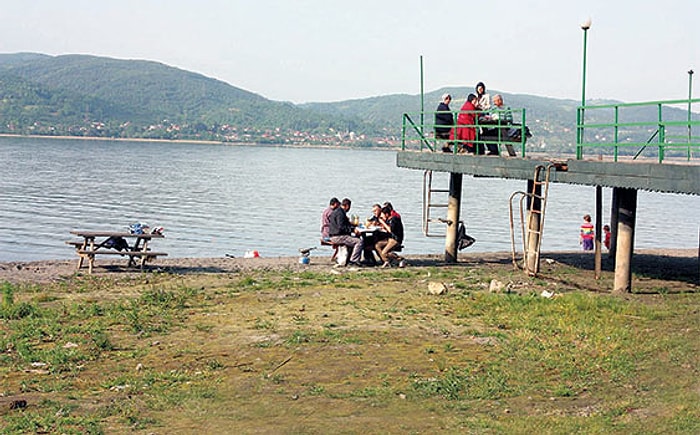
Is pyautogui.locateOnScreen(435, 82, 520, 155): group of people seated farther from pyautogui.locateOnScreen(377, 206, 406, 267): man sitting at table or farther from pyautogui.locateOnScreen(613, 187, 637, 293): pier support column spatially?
pyautogui.locateOnScreen(613, 187, 637, 293): pier support column

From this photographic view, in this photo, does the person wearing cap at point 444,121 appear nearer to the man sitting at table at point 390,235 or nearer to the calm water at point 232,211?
the man sitting at table at point 390,235

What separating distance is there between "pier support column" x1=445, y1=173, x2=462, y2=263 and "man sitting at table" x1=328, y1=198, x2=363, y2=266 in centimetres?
257

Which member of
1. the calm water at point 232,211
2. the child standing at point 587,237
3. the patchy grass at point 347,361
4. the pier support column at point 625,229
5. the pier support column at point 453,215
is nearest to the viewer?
the patchy grass at point 347,361

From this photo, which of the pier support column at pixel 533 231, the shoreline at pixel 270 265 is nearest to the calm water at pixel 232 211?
the shoreline at pixel 270 265

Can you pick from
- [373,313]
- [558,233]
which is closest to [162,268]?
[373,313]

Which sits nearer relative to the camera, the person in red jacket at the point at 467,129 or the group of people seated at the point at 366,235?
the person in red jacket at the point at 467,129

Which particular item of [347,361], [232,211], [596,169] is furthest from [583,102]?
[232,211]

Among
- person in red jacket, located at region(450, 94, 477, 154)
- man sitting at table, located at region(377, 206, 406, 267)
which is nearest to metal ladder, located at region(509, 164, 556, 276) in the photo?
person in red jacket, located at region(450, 94, 477, 154)

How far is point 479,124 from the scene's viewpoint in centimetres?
2123

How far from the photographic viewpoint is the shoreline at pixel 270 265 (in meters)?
20.7

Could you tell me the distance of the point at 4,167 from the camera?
8375 centimetres

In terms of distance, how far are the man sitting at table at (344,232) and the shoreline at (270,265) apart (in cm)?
43

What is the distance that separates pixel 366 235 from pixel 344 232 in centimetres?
56

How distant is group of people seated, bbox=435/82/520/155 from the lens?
814 inches
